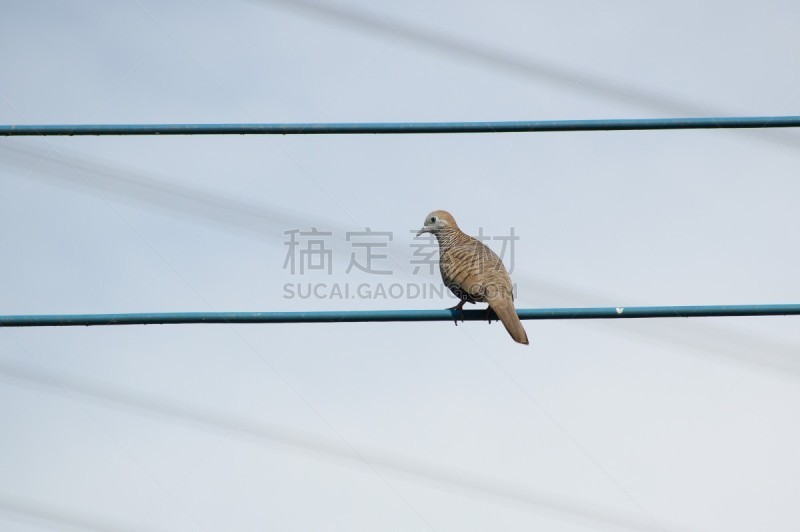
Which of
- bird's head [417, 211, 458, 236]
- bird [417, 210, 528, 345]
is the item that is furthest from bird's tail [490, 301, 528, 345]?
bird's head [417, 211, 458, 236]

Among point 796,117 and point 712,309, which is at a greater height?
point 796,117

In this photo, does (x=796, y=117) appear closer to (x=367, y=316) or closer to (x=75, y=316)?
(x=367, y=316)

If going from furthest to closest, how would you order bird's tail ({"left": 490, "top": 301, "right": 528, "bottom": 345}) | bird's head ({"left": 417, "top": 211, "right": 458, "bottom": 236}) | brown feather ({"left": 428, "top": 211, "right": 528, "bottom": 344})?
bird's head ({"left": 417, "top": 211, "right": 458, "bottom": 236}) < brown feather ({"left": 428, "top": 211, "right": 528, "bottom": 344}) < bird's tail ({"left": 490, "top": 301, "right": 528, "bottom": 345})

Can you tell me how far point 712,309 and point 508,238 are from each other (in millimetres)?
3041

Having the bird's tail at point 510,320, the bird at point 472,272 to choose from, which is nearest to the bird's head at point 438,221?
the bird at point 472,272

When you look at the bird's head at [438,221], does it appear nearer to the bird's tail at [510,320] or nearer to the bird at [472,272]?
the bird at [472,272]

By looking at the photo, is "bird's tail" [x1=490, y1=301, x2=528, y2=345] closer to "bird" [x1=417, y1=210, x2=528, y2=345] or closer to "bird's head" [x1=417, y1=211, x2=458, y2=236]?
"bird" [x1=417, y1=210, x2=528, y2=345]

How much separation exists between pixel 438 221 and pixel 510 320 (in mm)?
2379

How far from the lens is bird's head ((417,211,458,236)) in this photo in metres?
9.05

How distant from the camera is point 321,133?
5.91 meters

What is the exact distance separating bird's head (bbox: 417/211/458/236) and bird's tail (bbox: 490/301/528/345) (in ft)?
6.81

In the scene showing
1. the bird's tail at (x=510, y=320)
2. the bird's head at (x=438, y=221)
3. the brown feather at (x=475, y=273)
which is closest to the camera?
the bird's tail at (x=510, y=320)

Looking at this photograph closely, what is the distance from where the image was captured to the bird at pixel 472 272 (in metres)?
6.98

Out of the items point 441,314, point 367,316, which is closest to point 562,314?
point 441,314
